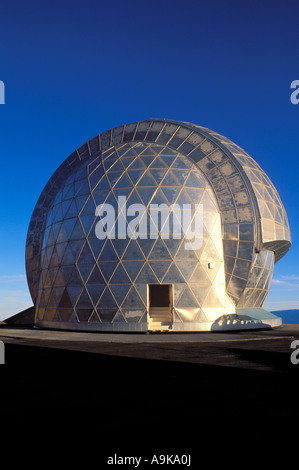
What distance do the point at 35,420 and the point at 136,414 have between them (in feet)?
4.14

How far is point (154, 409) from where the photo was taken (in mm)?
4770

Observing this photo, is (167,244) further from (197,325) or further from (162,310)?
(197,325)

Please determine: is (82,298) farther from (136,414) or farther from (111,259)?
(136,414)

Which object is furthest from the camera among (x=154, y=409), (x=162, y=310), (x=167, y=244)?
(x=162, y=310)

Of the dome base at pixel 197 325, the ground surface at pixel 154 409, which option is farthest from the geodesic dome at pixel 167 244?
the ground surface at pixel 154 409

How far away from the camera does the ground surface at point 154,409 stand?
3.44 metres

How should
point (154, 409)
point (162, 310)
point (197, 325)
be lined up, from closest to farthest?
point (154, 409), point (197, 325), point (162, 310)

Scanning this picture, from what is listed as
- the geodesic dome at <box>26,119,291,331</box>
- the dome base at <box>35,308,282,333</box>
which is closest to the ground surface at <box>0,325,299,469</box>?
the dome base at <box>35,308,282,333</box>

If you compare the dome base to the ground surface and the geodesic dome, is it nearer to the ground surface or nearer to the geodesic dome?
the geodesic dome

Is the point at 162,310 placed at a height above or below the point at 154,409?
above

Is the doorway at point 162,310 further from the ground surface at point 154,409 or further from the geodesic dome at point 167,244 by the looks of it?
the ground surface at point 154,409

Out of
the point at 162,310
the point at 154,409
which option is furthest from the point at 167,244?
the point at 154,409

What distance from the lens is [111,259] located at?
22.1m
